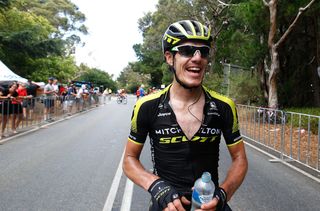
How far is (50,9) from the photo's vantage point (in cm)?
6875

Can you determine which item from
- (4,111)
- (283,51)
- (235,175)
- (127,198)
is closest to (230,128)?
(235,175)

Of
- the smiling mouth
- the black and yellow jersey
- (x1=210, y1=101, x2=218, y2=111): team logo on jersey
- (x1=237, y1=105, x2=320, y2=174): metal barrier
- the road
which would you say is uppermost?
the smiling mouth

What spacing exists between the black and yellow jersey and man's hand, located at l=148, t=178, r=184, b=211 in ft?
0.58

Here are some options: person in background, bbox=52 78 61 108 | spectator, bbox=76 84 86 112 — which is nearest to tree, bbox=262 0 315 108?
person in background, bbox=52 78 61 108

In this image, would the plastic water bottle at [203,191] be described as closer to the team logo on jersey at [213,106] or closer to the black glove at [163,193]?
the black glove at [163,193]

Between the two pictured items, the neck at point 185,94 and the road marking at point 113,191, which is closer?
the neck at point 185,94

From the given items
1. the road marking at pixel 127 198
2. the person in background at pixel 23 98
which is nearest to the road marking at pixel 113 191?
the road marking at pixel 127 198

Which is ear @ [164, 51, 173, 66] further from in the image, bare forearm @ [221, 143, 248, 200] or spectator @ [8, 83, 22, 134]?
spectator @ [8, 83, 22, 134]

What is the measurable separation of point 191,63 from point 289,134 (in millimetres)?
9206

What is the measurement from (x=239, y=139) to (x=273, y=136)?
1038cm

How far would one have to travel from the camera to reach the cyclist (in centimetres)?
261

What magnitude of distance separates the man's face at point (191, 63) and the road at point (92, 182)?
407 cm

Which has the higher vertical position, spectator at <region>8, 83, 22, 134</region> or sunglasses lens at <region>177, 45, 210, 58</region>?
sunglasses lens at <region>177, 45, 210, 58</region>

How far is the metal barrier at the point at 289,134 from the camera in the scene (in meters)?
9.73
